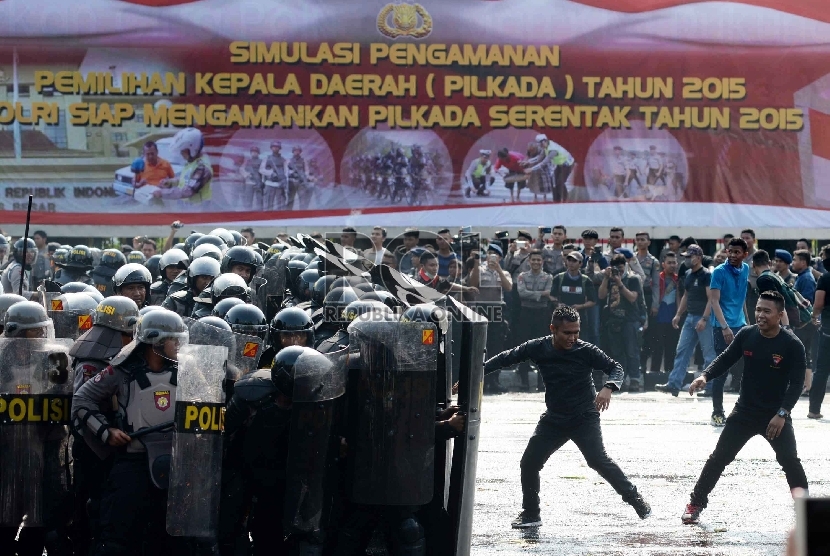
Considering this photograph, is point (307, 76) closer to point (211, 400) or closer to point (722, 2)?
point (722, 2)

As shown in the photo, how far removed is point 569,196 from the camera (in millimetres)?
20969

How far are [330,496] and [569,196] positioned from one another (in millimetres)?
15212

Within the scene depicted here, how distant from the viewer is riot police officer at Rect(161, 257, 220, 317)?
10.3 metres

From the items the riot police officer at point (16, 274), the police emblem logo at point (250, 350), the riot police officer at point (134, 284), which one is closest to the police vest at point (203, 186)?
the riot police officer at point (16, 274)

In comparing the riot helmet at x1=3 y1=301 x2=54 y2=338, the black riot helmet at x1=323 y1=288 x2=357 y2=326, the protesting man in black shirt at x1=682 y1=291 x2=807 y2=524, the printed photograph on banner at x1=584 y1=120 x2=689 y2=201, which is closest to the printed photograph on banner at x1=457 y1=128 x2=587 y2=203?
the printed photograph on banner at x1=584 y1=120 x2=689 y2=201

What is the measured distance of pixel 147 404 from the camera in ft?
20.2

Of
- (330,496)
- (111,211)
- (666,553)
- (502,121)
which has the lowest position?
(666,553)

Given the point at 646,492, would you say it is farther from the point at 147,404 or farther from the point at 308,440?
the point at 147,404

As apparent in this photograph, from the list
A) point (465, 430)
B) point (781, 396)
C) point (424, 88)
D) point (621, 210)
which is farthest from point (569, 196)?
point (465, 430)

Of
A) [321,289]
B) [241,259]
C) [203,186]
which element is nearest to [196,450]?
[321,289]

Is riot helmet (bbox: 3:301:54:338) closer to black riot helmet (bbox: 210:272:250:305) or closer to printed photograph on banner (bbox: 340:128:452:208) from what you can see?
black riot helmet (bbox: 210:272:250:305)

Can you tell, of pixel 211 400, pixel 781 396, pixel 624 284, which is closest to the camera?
pixel 211 400

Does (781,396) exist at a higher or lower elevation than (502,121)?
lower

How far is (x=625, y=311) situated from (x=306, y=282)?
6.95 meters
